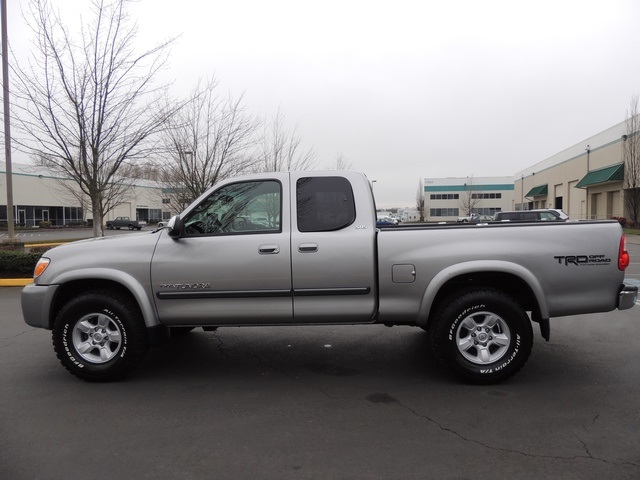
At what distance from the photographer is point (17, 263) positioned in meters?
11.6

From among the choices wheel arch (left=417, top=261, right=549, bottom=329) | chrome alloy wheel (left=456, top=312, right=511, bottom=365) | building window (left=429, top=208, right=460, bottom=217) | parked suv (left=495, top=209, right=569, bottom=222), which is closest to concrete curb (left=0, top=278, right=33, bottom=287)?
wheel arch (left=417, top=261, right=549, bottom=329)

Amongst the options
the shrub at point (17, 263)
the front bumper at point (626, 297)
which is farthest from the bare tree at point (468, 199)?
the front bumper at point (626, 297)

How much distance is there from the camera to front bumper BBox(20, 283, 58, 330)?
451cm

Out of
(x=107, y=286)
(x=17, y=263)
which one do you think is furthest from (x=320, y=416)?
(x=17, y=263)

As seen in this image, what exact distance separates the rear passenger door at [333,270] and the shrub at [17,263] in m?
9.86

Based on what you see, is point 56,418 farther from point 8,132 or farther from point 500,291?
point 8,132

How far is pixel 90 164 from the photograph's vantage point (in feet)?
40.2

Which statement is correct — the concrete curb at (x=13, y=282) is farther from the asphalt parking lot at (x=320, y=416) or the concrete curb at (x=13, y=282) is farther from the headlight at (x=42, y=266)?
the headlight at (x=42, y=266)

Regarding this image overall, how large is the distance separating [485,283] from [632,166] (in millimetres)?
36559

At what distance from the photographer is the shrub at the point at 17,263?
1154 centimetres

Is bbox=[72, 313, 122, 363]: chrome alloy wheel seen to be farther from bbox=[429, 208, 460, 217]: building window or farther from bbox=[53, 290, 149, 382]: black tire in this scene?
bbox=[429, 208, 460, 217]: building window

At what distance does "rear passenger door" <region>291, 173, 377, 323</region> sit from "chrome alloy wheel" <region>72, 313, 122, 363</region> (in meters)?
1.81

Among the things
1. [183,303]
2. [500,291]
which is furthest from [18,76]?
[500,291]

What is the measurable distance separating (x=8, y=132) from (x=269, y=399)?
38.8ft
